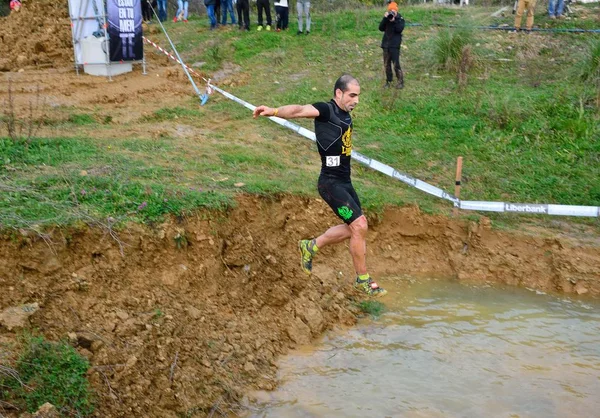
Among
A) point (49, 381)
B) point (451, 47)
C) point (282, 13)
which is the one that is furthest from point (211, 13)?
point (49, 381)

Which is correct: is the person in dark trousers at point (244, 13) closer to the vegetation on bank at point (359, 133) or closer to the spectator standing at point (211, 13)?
the vegetation on bank at point (359, 133)

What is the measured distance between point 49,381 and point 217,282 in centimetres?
241

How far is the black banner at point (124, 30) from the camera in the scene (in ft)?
44.3

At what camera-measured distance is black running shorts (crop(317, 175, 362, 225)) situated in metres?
6.65

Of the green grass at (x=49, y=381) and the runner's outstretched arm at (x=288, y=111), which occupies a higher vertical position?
the runner's outstretched arm at (x=288, y=111)

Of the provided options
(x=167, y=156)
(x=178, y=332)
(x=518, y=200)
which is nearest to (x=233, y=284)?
(x=178, y=332)

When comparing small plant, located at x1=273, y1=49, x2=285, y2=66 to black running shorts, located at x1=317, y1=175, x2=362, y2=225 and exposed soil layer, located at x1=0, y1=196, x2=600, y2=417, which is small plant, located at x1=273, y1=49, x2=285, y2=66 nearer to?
exposed soil layer, located at x1=0, y1=196, x2=600, y2=417

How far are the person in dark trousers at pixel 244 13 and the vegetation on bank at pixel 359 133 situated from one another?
0.44m

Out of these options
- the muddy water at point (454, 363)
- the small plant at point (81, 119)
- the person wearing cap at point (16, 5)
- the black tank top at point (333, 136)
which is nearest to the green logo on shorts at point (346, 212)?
the black tank top at point (333, 136)

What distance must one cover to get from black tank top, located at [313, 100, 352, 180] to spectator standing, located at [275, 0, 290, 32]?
1126 centimetres

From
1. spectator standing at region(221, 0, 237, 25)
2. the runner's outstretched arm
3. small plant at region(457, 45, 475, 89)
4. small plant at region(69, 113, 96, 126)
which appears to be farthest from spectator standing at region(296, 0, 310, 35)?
the runner's outstretched arm

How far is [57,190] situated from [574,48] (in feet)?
39.1

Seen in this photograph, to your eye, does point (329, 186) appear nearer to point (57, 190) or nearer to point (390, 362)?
point (390, 362)

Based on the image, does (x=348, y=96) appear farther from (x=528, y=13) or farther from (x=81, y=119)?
(x=528, y=13)
